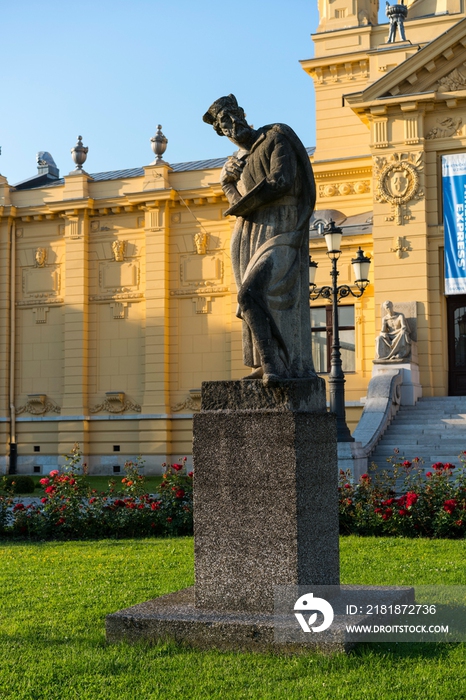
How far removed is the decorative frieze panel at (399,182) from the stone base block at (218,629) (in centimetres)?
1987

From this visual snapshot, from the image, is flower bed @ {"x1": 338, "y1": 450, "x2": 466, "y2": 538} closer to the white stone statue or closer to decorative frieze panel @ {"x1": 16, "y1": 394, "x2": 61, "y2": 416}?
the white stone statue

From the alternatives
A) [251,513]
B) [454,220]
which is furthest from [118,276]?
[251,513]

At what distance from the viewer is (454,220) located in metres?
24.4

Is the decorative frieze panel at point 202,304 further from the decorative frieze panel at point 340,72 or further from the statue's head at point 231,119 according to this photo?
the statue's head at point 231,119

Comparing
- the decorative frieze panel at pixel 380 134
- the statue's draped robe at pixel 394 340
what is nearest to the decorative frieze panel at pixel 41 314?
the decorative frieze panel at pixel 380 134

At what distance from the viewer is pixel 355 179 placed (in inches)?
1141

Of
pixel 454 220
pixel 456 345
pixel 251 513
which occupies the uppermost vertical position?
pixel 454 220

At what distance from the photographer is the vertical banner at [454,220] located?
24188 millimetres

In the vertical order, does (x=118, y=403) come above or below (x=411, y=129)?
below

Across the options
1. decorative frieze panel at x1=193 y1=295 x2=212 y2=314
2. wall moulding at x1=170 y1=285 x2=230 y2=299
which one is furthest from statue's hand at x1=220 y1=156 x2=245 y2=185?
decorative frieze panel at x1=193 y1=295 x2=212 y2=314

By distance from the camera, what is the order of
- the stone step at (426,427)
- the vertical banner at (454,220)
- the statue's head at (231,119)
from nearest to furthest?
the statue's head at (231,119)
the stone step at (426,427)
the vertical banner at (454,220)

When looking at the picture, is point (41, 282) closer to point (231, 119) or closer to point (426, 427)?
point (426, 427)

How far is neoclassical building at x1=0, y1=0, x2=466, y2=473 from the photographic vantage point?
28.7m

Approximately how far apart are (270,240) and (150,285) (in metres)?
24.9
